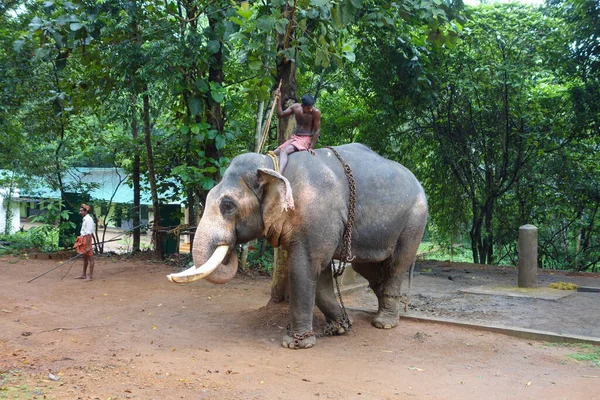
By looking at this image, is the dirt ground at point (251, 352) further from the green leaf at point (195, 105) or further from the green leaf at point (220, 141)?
the green leaf at point (195, 105)

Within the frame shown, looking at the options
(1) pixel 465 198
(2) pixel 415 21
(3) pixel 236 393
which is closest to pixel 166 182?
(2) pixel 415 21

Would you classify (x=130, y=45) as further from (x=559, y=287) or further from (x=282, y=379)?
(x=559, y=287)

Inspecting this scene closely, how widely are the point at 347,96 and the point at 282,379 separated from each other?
10914 mm

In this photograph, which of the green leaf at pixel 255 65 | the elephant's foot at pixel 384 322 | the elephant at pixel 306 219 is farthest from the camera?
the green leaf at pixel 255 65

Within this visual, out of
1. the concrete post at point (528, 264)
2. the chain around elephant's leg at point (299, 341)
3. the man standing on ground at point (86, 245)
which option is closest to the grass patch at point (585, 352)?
the chain around elephant's leg at point (299, 341)

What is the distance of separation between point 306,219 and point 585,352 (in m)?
3.15

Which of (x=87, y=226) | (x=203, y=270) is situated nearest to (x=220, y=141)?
(x=87, y=226)

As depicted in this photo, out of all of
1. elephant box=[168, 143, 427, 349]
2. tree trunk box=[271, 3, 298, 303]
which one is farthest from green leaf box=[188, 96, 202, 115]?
elephant box=[168, 143, 427, 349]

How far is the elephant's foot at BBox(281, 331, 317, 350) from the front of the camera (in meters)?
6.41

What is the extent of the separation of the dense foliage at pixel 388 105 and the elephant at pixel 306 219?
2.72 meters

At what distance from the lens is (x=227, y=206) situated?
6406 mm

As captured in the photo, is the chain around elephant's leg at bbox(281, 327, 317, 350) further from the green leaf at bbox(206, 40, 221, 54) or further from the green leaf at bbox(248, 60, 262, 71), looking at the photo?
the green leaf at bbox(206, 40, 221, 54)

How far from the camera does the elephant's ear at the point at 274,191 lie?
621cm

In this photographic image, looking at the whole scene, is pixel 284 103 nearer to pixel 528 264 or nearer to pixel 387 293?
pixel 387 293
